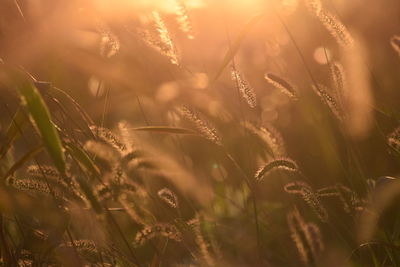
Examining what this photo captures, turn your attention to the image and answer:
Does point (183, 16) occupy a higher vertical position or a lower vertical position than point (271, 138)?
higher

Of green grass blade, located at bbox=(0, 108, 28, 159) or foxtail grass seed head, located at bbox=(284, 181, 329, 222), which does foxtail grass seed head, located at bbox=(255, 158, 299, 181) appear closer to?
foxtail grass seed head, located at bbox=(284, 181, 329, 222)

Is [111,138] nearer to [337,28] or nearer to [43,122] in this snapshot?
[43,122]

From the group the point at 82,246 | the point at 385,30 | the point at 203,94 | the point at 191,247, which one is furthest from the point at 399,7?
the point at 82,246

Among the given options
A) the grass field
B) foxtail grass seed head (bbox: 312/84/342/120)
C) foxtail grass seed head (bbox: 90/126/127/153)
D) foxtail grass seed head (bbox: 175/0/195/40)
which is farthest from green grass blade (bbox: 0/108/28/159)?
foxtail grass seed head (bbox: 312/84/342/120)

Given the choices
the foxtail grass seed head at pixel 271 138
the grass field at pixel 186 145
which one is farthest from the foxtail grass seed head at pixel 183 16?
the foxtail grass seed head at pixel 271 138

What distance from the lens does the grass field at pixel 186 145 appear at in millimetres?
1451

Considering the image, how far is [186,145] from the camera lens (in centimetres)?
281

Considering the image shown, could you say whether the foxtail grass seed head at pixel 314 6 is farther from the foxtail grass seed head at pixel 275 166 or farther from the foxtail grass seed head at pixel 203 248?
the foxtail grass seed head at pixel 203 248

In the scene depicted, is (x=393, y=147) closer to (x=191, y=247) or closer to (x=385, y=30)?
(x=191, y=247)

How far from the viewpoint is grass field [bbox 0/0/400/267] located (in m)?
1.45

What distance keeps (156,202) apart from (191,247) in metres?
0.20

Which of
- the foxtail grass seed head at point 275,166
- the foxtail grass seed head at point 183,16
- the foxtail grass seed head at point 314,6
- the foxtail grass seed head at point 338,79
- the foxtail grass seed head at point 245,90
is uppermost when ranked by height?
the foxtail grass seed head at point 314,6

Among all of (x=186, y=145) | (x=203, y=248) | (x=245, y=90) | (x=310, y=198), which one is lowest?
(x=186, y=145)

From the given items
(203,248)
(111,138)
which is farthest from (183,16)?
(203,248)
